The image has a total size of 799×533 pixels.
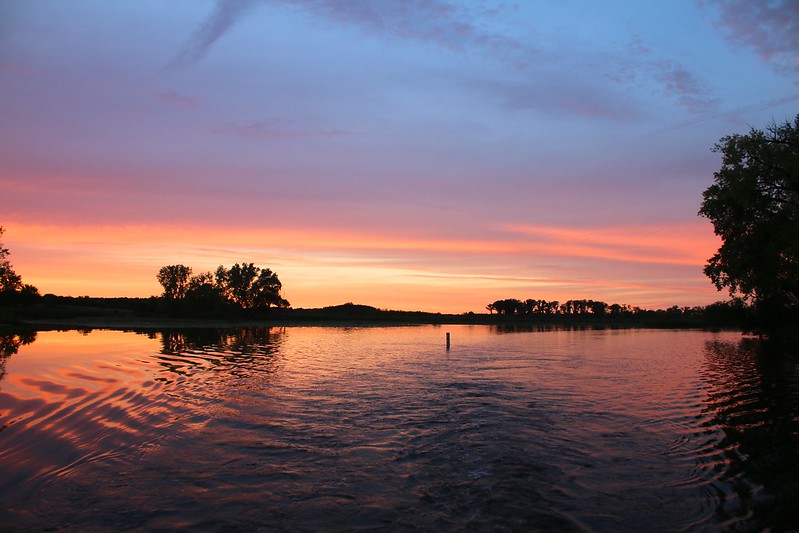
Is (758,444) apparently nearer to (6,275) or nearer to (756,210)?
(756,210)

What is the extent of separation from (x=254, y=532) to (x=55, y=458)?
7.76 meters

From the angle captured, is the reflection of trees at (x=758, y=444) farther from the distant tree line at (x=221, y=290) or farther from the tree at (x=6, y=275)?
the distant tree line at (x=221, y=290)

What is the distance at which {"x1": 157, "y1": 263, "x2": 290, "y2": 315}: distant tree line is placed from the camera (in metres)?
136

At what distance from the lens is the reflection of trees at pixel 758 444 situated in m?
9.97

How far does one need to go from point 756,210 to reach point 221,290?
14439 cm

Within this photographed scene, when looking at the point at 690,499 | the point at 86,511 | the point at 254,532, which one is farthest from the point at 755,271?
the point at 86,511

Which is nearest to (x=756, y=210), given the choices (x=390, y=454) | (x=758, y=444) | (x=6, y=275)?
(x=758, y=444)

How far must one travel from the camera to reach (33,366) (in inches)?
1222

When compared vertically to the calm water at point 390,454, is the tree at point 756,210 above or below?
above

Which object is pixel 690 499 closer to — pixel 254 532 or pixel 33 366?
pixel 254 532

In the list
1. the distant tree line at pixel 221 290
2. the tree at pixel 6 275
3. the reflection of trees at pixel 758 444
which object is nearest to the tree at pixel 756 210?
the reflection of trees at pixel 758 444

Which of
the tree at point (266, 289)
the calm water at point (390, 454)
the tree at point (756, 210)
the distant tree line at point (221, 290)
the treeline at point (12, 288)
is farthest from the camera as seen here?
the tree at point (266, 289)

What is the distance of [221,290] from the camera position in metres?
152

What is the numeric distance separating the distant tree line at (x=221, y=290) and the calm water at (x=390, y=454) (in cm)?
11299
